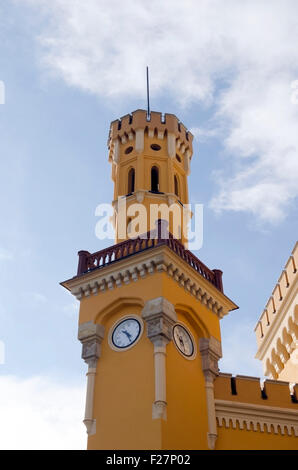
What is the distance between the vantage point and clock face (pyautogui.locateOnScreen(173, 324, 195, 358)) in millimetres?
17875

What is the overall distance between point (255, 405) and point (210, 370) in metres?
1.74

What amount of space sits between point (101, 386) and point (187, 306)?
11.9 feet

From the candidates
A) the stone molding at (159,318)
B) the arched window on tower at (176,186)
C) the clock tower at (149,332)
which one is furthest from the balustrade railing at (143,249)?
the arched window on tower at (176,186)

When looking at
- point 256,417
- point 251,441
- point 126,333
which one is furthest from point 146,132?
point 251,441

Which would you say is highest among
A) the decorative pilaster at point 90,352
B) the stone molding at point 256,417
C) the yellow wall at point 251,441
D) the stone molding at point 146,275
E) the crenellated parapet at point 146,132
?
the crenellated parapet at point 146,132

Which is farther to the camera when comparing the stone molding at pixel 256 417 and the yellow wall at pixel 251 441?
the stone molding at pixel 256 417

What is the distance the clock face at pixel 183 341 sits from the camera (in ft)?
58.6

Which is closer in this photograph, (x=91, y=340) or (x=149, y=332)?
(x=149, y=332)

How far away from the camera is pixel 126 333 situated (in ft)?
59.1

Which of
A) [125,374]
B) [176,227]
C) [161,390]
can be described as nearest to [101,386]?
[125,374]

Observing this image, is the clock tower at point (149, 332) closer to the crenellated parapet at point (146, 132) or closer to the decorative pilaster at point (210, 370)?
the decorative pilaster at point (210, 370)

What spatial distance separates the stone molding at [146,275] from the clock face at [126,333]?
129cm

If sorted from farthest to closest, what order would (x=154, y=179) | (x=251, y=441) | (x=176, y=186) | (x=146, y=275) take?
(x=176, y=186) < (x=154, y=179) < (x=146, y=275) < (x=251, y=441)

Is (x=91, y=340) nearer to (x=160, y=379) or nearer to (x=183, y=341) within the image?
(x=183, y=341)
